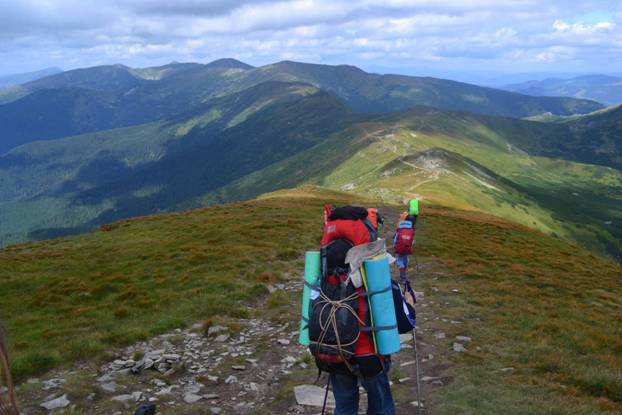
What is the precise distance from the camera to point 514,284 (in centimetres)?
2270

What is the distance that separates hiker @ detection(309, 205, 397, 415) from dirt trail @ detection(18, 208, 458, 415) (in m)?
3.53

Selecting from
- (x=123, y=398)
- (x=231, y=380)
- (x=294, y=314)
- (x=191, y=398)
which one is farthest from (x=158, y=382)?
(x=294, y=314)

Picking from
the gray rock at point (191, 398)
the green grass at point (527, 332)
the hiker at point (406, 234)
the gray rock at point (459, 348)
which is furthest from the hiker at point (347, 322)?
the hiker at point (406, 234)

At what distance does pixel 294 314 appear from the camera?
1716 centimetres

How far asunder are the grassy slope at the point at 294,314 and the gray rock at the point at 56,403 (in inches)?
103

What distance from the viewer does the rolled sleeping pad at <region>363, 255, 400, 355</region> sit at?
21.4ft

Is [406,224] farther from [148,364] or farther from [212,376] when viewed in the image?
[148,364]

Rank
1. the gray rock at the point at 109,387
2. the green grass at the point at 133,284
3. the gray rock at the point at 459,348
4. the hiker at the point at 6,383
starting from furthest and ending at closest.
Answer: the green grass at the point at 133,284, the gray rock at the point at 459,348, the gray rock at the point at 109,387, the hiker at the point at 6,383

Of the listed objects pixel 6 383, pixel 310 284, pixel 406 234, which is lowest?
pixel 406 234

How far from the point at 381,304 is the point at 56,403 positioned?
8.85 meters

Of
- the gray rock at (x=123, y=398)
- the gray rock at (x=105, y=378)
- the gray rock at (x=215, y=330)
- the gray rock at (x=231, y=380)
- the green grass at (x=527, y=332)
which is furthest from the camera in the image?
the gray rock at (x=215, y=330)

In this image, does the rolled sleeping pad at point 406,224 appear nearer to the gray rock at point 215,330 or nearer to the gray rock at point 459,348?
the gray rock at point 459,348

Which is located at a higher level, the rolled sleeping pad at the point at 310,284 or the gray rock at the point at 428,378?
the rolled sleeping pad at the point at 310,284

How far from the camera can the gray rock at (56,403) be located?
32.9 feet
